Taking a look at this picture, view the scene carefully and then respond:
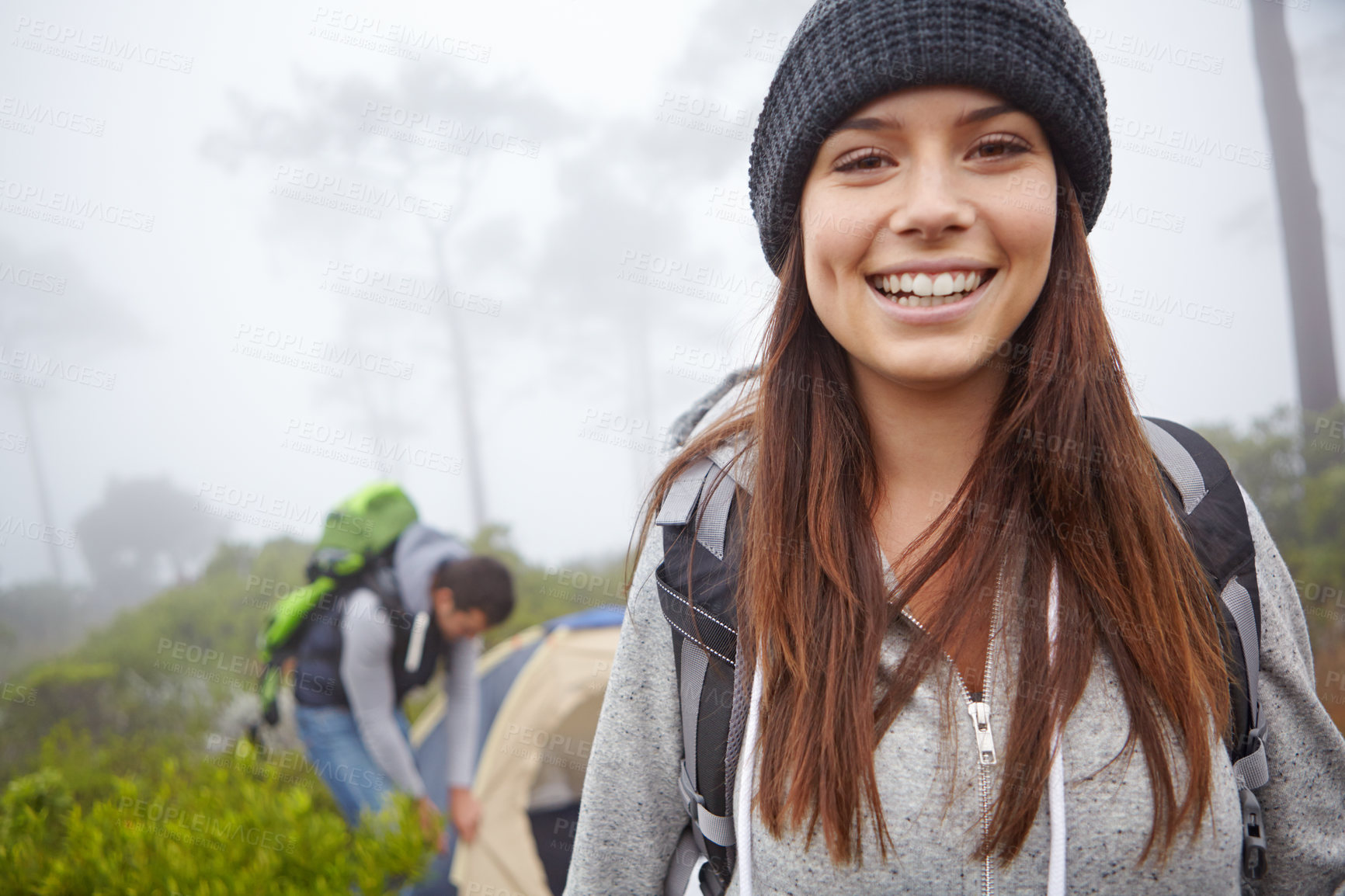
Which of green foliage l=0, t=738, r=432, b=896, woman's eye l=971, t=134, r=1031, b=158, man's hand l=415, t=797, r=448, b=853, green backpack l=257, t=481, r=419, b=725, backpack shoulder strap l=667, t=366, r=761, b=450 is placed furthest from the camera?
green backpack l=257, t=481, r=419, b=725

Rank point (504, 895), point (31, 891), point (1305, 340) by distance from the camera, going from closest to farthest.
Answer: point (31, 891), point (504, 895), point (1305, 340)

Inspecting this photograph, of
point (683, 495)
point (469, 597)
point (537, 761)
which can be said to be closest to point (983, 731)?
point (683, 495)

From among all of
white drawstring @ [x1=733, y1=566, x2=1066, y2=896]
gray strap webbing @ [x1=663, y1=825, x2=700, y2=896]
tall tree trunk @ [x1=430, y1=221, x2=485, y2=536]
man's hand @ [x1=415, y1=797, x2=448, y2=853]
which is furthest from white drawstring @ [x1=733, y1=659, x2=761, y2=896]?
tall tree trunk @ [x1=430, y1=221, x2=485, y2=536]

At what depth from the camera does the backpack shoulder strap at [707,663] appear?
3.47 ft

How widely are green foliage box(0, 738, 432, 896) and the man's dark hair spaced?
94 centimetres

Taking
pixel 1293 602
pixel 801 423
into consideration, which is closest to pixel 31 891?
pixel 801 423

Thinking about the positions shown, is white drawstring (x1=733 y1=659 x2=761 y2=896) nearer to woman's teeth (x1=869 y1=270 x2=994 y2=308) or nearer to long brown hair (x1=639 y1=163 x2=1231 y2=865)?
long brown hair (x1=639 y1=163 x2=1231 y2=865)

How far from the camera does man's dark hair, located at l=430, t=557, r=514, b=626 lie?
12.1ft

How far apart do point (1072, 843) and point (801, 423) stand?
0.66 metres

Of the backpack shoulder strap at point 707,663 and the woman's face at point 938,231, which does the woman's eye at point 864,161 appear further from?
the backpack shoulder strap at point 707,663

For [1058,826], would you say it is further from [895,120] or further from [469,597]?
[469,597]

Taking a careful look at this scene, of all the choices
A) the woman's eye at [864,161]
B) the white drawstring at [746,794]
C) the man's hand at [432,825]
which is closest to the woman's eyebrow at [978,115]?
the woman's eye at [864,161]

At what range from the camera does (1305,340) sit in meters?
4.44

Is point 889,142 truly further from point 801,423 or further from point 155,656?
point 155,656
